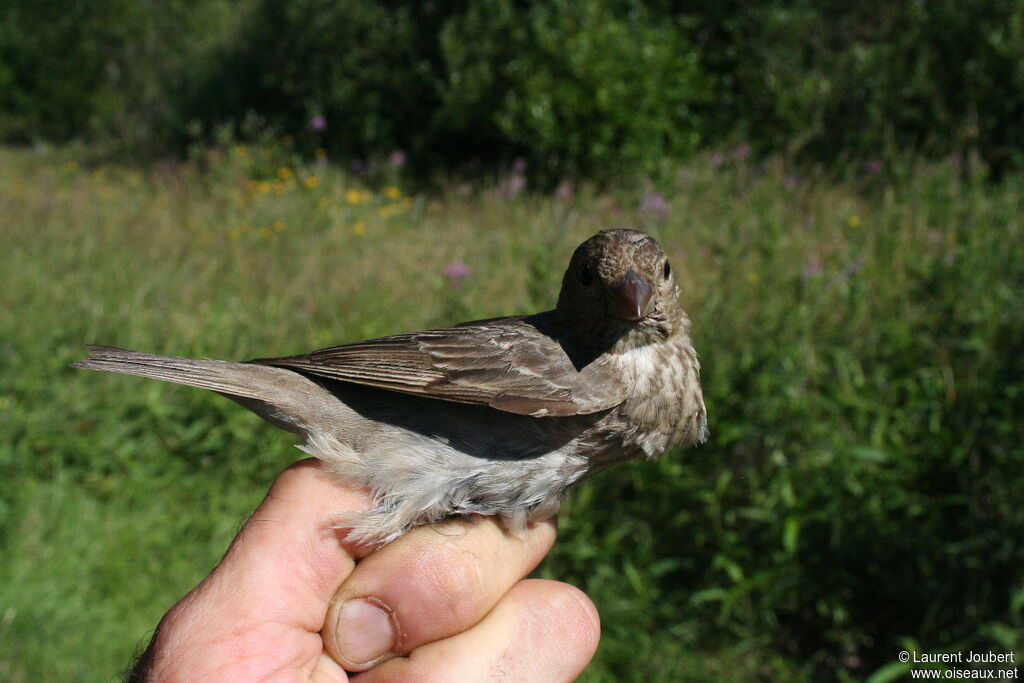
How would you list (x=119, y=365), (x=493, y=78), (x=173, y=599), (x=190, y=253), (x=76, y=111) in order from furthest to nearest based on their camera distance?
(x=76, y=111), (x=493, y=78), (x=190, y=253), (x=173, y=599), (x=119, y=365)

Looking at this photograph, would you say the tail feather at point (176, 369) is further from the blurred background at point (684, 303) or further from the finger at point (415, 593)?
the blurred background at point (684, 303)

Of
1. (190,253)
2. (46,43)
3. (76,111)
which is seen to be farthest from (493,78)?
(46,43)

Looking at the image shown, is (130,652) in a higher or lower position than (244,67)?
lower

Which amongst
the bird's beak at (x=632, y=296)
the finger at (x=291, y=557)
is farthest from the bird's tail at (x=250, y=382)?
the bird's beak at (x=632, y=296)

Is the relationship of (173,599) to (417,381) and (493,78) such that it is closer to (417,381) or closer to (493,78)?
(417,381)

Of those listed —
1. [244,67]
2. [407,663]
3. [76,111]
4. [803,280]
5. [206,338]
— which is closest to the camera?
[407,663]

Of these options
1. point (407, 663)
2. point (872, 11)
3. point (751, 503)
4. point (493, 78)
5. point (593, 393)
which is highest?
point (872, 11)
